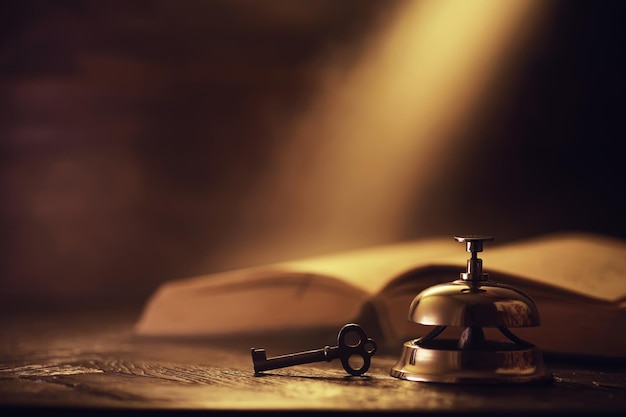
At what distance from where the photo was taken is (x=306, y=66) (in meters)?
2.10

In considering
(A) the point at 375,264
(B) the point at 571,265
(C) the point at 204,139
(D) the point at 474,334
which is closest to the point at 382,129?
(C) the point at 204,139

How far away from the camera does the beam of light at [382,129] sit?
82.7 inches

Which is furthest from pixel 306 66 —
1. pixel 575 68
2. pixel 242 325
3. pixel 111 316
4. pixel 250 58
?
pixel 242 325

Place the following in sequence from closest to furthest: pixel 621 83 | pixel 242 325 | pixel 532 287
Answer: pixel 532 287 → pixel 242 325 → pixel 621 83

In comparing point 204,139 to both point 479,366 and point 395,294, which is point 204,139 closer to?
point 395,294

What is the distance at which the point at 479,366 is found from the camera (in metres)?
0.89

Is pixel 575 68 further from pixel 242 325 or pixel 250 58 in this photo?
pixel 242 325

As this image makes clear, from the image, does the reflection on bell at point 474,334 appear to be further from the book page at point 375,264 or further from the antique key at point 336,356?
the book page at point 375,264

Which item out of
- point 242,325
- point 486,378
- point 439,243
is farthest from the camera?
point 439,243

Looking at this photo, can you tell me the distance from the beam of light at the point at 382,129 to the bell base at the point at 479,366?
3.93 feet

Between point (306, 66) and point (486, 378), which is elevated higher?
point (306, 66)

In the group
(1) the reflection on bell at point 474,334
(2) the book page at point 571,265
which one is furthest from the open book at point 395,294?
(1) the reflection on bell at point 474,334

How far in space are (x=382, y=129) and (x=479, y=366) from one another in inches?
50.3

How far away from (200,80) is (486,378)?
1355 millimetres
